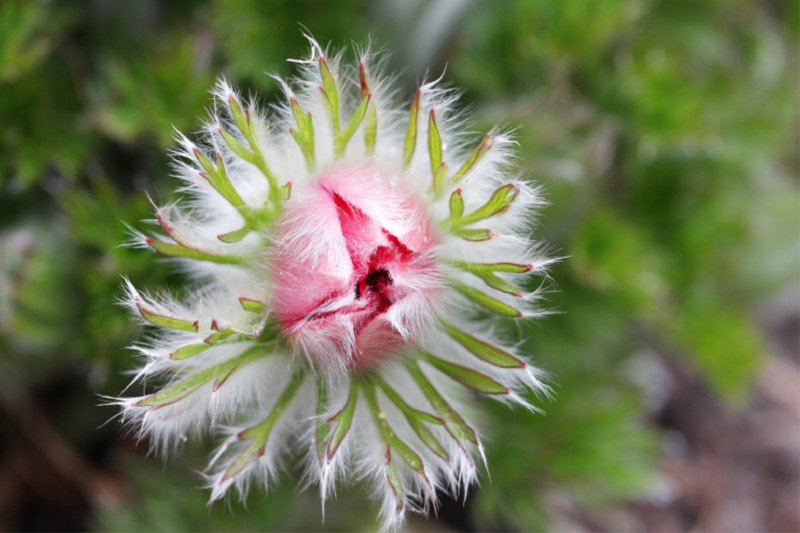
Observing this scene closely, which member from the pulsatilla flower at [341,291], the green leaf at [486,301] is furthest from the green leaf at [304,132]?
the green leaf at [486,301]

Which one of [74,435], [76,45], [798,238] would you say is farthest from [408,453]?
[798,238]

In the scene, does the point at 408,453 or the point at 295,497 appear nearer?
the point at 408,453

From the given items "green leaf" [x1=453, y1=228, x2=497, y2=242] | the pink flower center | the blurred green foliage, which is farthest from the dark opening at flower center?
the blurred green foliage

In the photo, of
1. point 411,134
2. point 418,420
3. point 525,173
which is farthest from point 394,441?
point 525,173

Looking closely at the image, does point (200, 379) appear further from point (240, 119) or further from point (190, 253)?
point (240, 119)

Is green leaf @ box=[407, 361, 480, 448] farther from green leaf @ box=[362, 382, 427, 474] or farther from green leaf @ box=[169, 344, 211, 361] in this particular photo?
green leaf @ box=[169, 344, 211, 361]

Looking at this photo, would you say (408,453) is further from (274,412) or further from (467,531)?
(467,531)

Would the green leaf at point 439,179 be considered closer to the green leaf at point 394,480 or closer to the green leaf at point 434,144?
the green leaf at point 434,144
